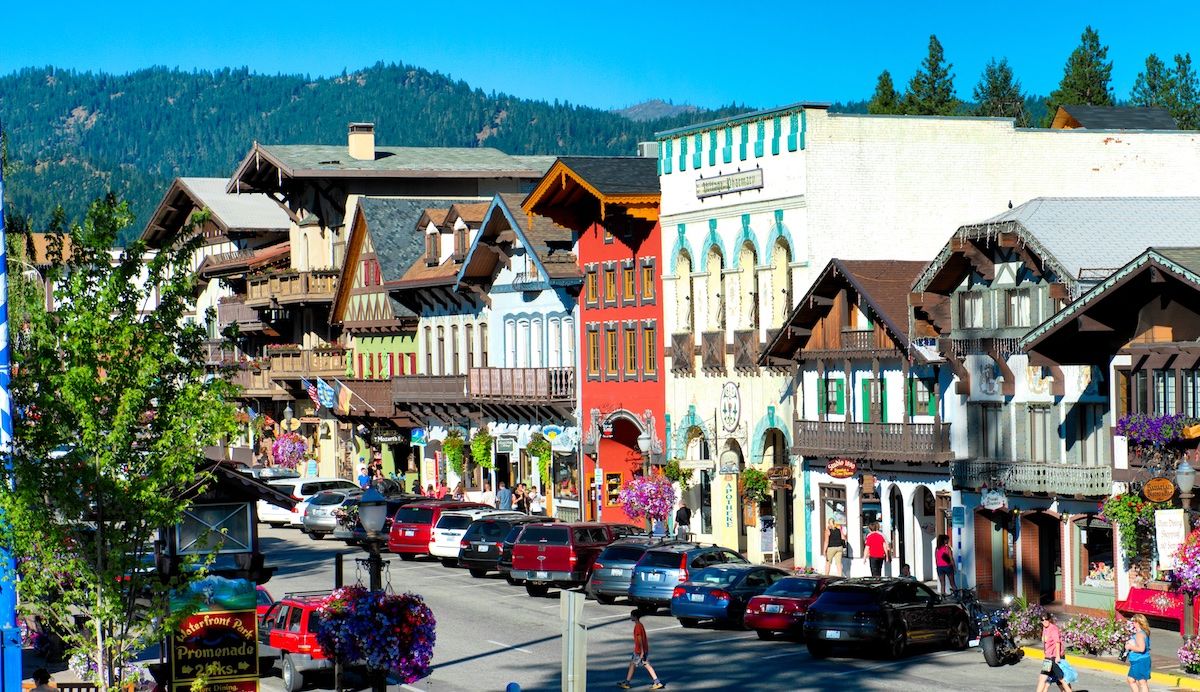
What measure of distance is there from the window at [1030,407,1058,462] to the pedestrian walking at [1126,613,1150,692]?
1295cm

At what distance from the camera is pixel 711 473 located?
55156 mm

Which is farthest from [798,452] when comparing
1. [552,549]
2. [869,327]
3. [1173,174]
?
[1173,174]

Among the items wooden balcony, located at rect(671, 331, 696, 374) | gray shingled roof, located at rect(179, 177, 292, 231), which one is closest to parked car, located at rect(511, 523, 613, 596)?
wooden balcony, located at rect(671, 331, 696, 374)

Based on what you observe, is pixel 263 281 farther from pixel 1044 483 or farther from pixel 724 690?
pixel 724 690

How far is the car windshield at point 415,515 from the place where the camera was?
54.5 metres

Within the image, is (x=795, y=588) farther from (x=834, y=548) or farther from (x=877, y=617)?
(x=834, y=548)

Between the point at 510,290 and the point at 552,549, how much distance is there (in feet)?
78.1

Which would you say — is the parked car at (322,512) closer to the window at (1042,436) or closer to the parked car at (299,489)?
the parked car at (299,489)

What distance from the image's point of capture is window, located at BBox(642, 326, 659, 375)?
58375mm

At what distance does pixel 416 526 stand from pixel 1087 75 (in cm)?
4858

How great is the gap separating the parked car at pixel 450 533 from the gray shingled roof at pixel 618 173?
412 inches

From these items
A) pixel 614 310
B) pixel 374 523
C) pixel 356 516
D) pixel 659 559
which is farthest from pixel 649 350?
pixel 374 523

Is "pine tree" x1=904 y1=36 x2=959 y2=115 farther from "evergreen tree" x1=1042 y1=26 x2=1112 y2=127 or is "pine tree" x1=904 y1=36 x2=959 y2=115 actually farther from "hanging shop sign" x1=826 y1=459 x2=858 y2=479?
"hanging shop sign" x1=826 y1=459 x2=858 y2=479

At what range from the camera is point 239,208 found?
9944 centimetres
